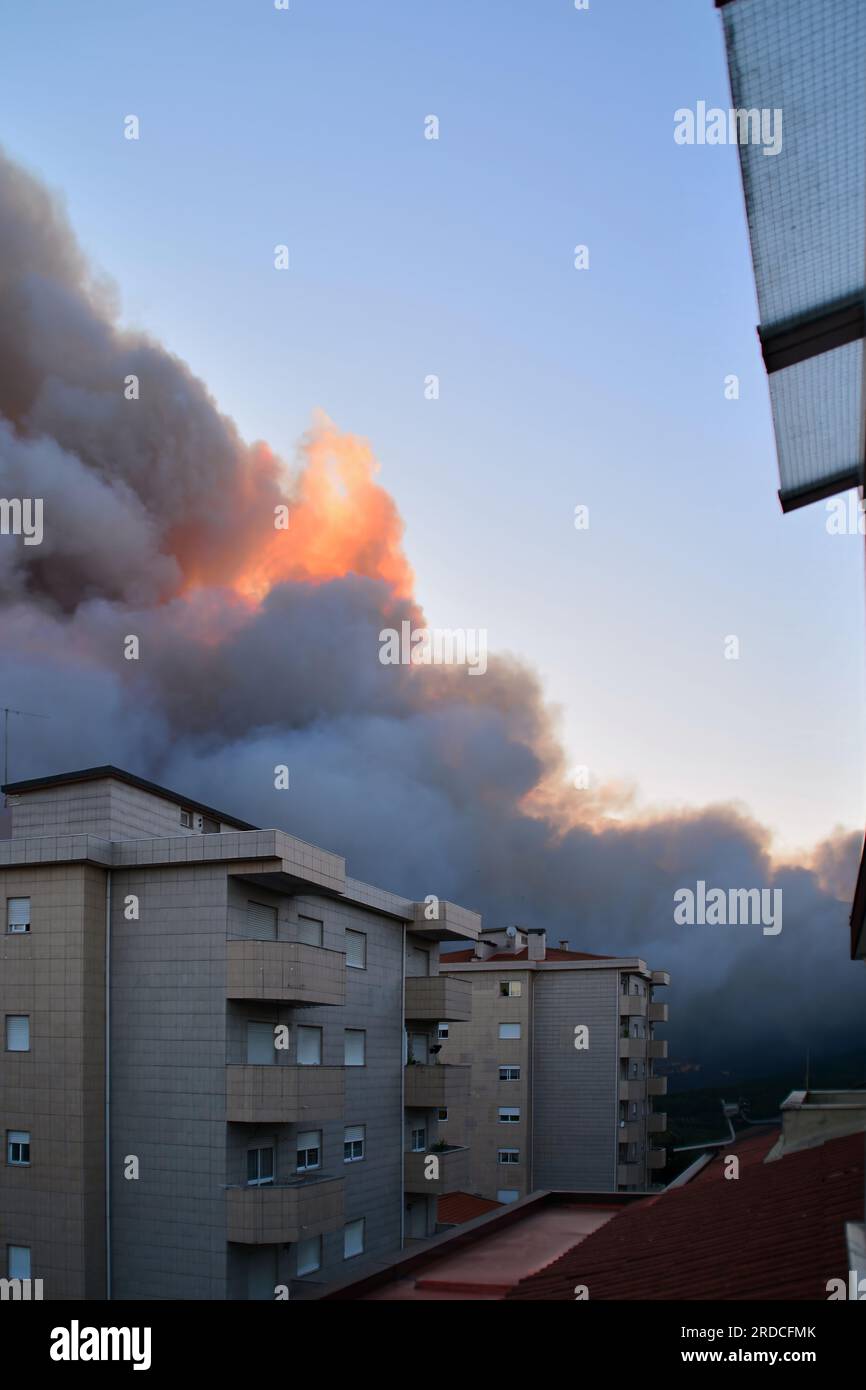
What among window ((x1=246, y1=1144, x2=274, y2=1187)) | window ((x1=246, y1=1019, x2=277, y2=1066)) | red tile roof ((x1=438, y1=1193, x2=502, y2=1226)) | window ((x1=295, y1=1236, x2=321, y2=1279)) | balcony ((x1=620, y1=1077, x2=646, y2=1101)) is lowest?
red tile roof ((x1=438, y1=1193, x2=502, y2=1226))

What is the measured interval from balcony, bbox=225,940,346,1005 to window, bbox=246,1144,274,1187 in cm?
303

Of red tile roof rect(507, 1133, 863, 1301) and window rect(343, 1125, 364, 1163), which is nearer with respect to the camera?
red tile roof rect(507, 1133, 863, 1301)

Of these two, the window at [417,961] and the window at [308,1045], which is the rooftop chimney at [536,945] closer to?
the window at [417,961]

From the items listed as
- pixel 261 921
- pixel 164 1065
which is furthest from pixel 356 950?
pixel 164 1065

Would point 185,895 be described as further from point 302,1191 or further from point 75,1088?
point 302,1191

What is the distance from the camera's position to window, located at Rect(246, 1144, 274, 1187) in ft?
78.8

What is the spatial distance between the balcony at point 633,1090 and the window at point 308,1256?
2756 centimetres

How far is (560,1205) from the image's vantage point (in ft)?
67.6

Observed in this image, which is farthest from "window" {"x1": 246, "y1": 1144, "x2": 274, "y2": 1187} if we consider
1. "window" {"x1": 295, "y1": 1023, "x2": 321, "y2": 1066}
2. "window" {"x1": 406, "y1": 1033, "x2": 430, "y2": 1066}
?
"window" {"x1": 406, "y1": 1033, "x2": 430, "y2": 1066}

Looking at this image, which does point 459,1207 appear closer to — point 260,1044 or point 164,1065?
point 260,1044

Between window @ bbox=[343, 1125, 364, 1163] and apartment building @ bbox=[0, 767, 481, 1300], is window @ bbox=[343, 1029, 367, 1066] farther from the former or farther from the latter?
apartment building @ bbox=[0, 767, 481, 1300]

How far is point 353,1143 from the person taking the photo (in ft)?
95.9

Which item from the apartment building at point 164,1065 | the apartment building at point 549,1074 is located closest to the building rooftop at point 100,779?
the apartment building at point 164,1065

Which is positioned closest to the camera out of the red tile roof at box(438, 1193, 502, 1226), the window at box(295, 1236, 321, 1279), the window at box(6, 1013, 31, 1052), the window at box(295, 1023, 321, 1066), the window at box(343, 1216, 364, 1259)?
the window at box(6, 1013, 31, 1052)
